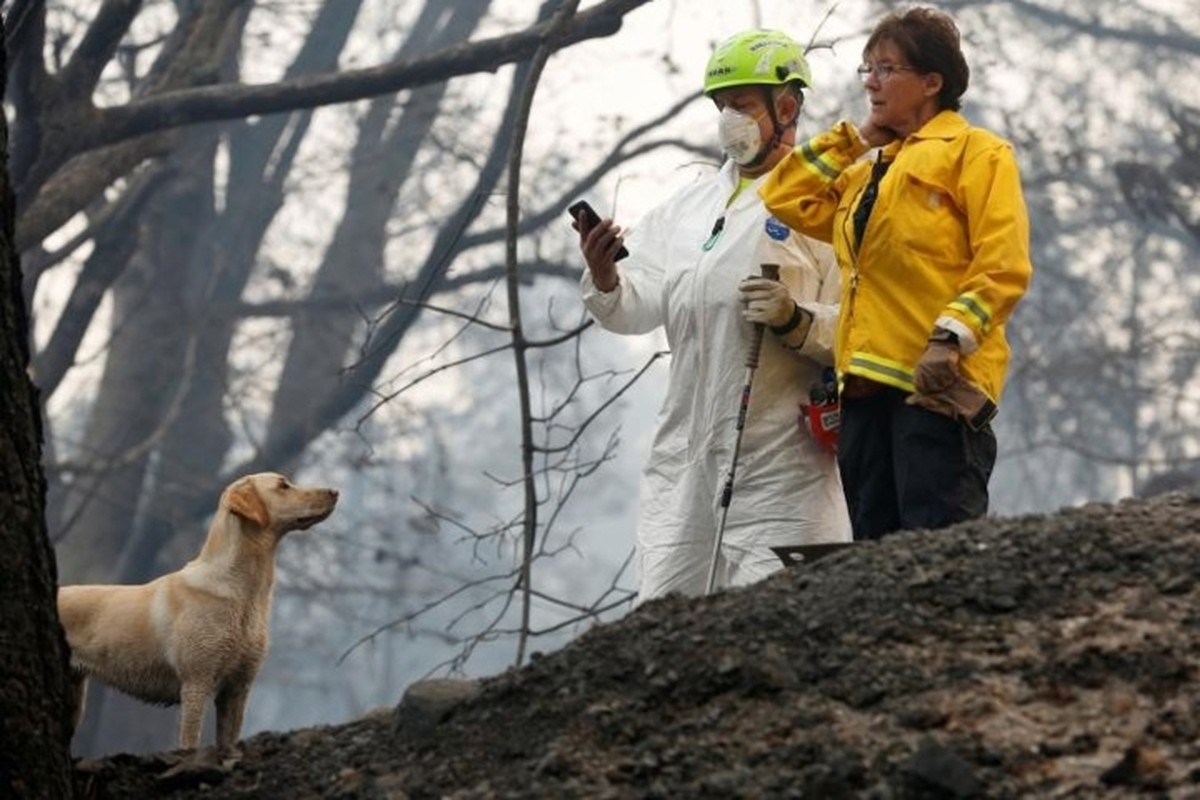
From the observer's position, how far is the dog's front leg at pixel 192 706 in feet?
20.2

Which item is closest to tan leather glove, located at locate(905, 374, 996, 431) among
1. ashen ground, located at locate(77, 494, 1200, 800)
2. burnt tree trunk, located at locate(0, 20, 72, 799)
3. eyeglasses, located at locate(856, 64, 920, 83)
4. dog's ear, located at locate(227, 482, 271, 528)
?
ashen ground, located at locate(77, 494, 1200, 800)

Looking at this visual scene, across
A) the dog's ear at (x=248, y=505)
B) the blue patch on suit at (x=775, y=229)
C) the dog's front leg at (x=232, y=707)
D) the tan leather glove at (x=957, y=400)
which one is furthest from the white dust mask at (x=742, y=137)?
the dog's front leg at (x=232, y=707)

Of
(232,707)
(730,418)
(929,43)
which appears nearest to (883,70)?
(929,43)

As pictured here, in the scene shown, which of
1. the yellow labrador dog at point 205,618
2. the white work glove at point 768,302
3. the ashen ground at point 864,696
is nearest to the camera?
the ashen ground at point 864,696

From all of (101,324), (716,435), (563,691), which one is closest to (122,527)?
(101,324)

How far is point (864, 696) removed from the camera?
4.78m

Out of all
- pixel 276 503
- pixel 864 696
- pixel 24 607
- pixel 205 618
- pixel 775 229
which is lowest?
pixel 864 696

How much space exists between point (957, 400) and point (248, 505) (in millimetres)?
1865

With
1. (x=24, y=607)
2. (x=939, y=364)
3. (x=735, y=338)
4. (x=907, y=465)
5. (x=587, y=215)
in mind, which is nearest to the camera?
(x=24, y=607)

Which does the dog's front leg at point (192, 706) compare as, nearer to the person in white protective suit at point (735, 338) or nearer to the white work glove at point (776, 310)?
the person in white protective suit at point (735, 338)

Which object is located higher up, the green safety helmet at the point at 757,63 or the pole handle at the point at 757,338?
the green safety helmet at the point at 757,63

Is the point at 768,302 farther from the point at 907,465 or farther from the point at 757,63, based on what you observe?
the point at 757,63

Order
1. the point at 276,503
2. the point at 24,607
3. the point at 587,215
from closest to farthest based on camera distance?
the point at 24,607 < the point at 276,503 < the point at 587,215

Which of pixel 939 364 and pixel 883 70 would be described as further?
pixel 883 70
